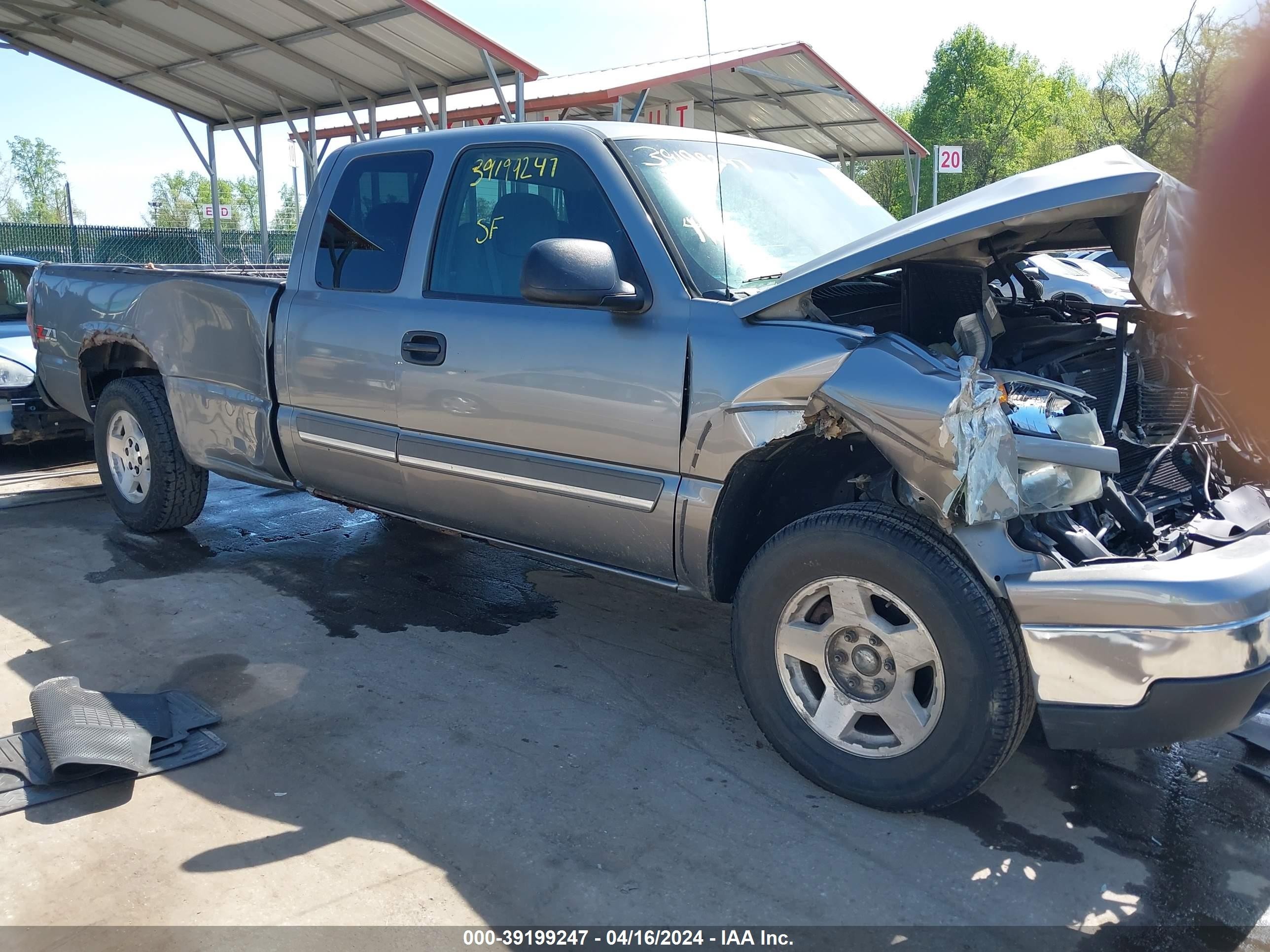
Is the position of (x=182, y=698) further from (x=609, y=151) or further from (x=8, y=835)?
(x=609, y=151)

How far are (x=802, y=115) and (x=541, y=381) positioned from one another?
18.7m

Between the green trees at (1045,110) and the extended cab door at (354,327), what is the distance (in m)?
15.8

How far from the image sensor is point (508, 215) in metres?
3.78

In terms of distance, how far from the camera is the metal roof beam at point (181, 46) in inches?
548

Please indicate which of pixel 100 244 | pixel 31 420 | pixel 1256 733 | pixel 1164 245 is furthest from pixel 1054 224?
pixel 100 244

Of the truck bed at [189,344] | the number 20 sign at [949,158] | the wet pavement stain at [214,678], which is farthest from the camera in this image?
A: the number 20 sign at [949,158]

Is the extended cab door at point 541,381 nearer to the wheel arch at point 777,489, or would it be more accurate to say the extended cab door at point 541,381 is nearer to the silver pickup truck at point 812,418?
the silver pickup truck at point 812,418

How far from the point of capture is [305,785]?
301 cm

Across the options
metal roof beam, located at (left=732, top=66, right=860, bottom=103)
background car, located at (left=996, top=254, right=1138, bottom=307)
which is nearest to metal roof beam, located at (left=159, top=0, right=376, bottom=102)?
metal roof beam, located at (left=732, top=66, right=860, bottom=103)

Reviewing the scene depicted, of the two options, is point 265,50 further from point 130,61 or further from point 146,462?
point 146,462

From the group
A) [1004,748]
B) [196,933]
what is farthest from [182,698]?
[1004,748]

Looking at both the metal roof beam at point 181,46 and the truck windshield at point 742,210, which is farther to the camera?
the metal roof beam at point 181,46

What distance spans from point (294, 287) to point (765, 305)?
2381 millimetres

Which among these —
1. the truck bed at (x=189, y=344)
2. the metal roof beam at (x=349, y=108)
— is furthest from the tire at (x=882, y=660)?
the metal roof beam at (x=349, y=108)
